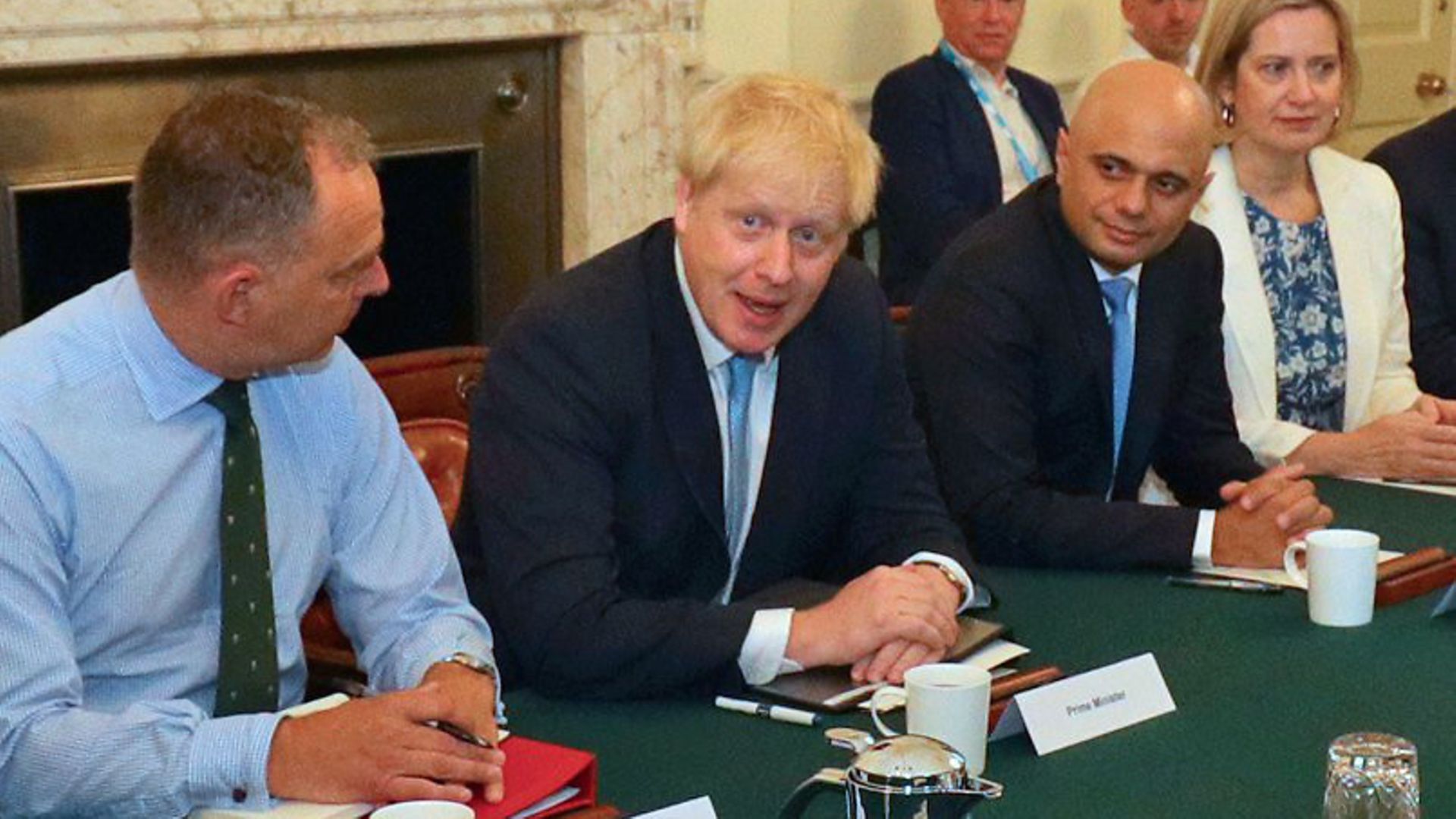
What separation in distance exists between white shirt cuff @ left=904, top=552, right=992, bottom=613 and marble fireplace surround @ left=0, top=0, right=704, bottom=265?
2407mm

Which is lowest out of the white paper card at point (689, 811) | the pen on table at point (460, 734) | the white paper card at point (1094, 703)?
the white paper card at point (1094, 703)

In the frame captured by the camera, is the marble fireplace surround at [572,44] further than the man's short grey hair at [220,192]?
Yes

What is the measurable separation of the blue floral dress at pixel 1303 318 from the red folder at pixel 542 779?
2.00m

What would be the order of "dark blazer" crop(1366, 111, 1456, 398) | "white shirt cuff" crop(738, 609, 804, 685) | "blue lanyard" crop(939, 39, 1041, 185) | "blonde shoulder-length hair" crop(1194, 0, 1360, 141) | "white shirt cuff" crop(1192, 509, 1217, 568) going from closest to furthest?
"white shirt cuff" crop(738, 609, 804, 685) < "white shirt cuff" crop(1192, 509, 1217, 568) < "blonde shoulder-length hair" crop(1194, 0, 1360, 141) < "dark blazer" crop(1366, 111, 1456, 398) < "blue lanyard" crop(939, 39, 1041, 185)

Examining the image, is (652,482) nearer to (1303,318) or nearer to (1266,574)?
(1266,574)

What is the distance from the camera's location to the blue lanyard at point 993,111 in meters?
5.61

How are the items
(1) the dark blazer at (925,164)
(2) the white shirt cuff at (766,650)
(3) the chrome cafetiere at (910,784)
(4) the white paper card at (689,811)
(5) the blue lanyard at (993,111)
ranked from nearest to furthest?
(3) the chrome cafetiere at (910,784) < (4) the white paper card at (689,811) < (2) the white shirt cuff at (766,650) < (1) the dark blazer at (925,164) < (5) the blue lanyard at (993,111)

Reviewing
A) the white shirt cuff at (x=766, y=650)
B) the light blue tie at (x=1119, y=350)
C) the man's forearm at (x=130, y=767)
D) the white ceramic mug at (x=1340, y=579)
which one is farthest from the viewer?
the light blue tie at (x=1119, y=350)

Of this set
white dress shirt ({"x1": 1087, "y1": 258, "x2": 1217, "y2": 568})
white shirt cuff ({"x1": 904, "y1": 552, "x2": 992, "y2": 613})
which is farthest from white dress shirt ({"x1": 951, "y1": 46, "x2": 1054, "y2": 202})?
white shirt cuff ({"x1": 904, "y1": 552, "x2": 992, "y2": 613})

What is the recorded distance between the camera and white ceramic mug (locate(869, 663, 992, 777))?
6.76 feet

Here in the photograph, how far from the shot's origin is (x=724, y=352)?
2633 mm

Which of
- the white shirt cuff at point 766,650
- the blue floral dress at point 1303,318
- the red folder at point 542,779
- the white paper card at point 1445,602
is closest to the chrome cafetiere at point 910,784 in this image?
the red folder at point 542,779

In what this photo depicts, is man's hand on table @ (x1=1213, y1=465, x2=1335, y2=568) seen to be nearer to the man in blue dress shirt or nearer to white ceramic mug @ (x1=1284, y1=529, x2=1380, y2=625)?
white ceramic mug @ (x1=1284, y1=529, x2=1380, y2=625)

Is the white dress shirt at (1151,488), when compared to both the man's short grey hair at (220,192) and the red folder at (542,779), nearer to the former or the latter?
the red folder at (542,779)
